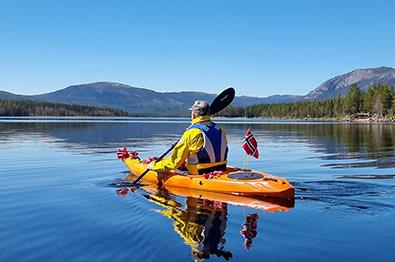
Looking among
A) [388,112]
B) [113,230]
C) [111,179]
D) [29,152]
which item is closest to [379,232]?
[113,230]

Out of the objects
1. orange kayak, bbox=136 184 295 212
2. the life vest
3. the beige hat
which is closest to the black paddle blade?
the beige hat

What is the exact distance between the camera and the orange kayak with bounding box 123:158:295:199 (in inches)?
532

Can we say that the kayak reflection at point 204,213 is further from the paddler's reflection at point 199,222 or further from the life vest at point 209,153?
the life vest at point 209,153

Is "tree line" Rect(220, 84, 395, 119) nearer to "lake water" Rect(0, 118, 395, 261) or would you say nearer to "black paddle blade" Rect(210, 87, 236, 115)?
"black paddle blade" Rect(210, 87, 236, 115)

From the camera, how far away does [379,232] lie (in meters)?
10.1

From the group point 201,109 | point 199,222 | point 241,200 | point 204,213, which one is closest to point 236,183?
point 241,200

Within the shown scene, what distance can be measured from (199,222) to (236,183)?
140 inches

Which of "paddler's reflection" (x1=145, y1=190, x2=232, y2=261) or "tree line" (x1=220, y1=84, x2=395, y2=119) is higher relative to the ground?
"tree line" (x1=220, y1=84, x2=395, y2=119)

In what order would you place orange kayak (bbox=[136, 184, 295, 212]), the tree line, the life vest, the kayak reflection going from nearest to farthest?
the kayak reflection → orange kayak (bbox=[136, 184, 295, 212]) → the life vest → the tree line

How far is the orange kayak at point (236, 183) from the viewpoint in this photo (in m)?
13.5

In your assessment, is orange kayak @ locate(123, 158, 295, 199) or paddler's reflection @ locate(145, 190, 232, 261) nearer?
paddler's reflection @ locate(145, 190, 232, 261)

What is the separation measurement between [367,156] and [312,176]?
1088cm

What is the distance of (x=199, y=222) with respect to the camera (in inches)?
436

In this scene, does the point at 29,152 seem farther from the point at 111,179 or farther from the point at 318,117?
the point at 318,117
